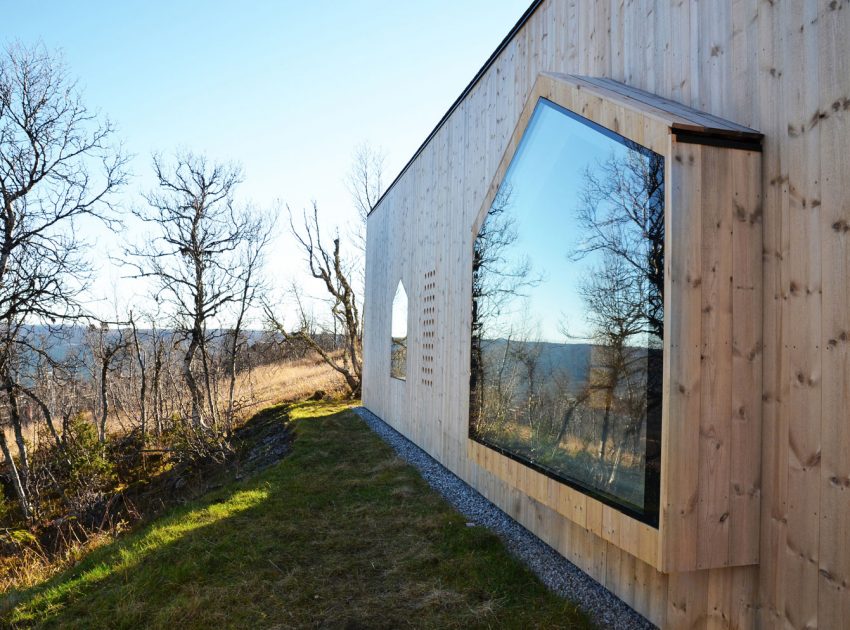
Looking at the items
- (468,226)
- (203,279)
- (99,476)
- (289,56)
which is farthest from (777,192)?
(203,279)

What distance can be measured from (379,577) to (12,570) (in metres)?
5.10

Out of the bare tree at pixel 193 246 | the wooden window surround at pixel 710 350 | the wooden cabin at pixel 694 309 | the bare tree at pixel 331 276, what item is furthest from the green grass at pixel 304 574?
the bare tree at pixel 331 276

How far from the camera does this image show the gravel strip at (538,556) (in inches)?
108

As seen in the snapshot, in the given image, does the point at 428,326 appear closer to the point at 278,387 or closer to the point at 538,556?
the point at 538,556

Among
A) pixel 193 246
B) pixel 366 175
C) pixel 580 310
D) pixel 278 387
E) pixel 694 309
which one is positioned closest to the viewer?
pixel 694 309

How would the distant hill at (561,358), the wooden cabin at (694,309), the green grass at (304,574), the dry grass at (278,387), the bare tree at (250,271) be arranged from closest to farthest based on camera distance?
the wooden cabin at (694,309) → the distant hill at (561,358) → the green grass at (304,574) → the bare tree at (250,271) → the dry grass at (278,387)

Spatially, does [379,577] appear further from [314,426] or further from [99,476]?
[99,476]

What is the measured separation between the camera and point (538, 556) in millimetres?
3582

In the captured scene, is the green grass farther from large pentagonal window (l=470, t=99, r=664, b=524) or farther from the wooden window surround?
the wooden window surround

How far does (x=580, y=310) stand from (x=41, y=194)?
35.7 feet

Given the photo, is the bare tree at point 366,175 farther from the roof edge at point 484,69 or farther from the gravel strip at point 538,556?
the gravel strip at point 538,556

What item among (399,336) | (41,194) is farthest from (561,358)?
(41,194)

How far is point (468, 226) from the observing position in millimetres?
5586

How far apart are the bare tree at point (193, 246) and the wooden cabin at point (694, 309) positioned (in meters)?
11.6
